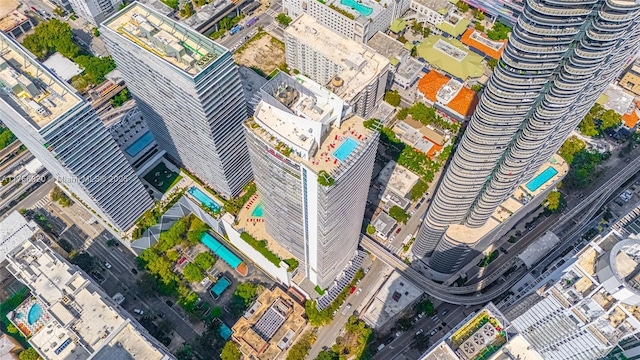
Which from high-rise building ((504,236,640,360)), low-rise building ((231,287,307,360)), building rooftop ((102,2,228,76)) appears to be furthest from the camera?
low-rise building ((231,287,307,360))

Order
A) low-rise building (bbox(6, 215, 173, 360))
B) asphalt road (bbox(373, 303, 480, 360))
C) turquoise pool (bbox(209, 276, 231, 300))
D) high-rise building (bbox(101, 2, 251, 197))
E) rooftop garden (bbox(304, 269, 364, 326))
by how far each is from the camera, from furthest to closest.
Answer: turquoise pool (bbox(209, 276, 231, 300)) → asphalt road (bbox(373, 303, 480, 360)) → rooftop garden (bbox(304, 269, 364, 326)) → high-rise building (bbox(101, 2, 251, 197)) → low-rise building (bbox(6, 215, 173, 360))

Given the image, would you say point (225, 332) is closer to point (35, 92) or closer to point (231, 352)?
point (231, 352)

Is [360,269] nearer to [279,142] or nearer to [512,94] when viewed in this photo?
[279,142]

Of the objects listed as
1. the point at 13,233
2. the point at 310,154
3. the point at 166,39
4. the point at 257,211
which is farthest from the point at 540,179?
the point at 13,233

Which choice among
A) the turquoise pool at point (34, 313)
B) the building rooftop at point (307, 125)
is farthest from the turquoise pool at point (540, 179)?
the turquoise pool at point (34, 313)

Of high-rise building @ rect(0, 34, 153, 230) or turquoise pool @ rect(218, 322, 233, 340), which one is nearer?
high-rise building @ rect(0, 34, 153, 230)

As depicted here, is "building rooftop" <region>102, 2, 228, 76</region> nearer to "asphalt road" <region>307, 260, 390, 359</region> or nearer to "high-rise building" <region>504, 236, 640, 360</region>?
"asphalt road" <region>307, 260, 390, 359</region>

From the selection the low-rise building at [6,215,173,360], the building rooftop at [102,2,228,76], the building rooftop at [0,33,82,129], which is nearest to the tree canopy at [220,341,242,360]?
the low-rise building at [6,215,173,360]
